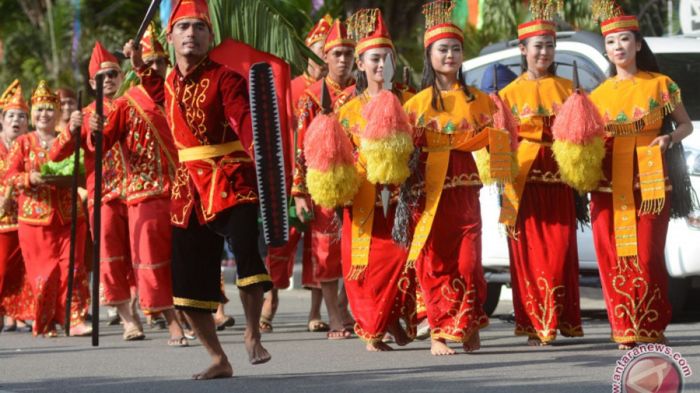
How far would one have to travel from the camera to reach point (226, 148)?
8492mm

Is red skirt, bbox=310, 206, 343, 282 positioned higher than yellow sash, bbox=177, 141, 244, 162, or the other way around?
yellow sash, bbox=177, 141, 244, 162

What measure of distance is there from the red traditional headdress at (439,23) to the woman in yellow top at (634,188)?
0.91m

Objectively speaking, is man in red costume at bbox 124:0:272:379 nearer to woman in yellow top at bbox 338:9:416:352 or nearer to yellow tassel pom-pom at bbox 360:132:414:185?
yellow tassel pom-pom at bbox 360:132:414:185

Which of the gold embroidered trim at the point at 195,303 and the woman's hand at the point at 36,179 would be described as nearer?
the gold embroidered trim at the point at 195,303

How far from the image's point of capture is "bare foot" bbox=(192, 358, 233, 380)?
8.62 metres

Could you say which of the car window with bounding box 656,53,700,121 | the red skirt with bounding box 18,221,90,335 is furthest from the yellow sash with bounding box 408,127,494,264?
the red skirt with bounding box 18,221,90,335

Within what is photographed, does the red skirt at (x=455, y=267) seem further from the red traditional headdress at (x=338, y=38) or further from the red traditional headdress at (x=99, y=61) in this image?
the red traditional headdress at (x=99, y=61)

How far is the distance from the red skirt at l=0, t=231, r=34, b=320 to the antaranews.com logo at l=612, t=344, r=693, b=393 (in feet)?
21.0

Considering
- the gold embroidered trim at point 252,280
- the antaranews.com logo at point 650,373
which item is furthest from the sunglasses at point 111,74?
the antaranews.com logo at point 650,373

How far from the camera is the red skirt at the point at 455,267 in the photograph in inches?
386

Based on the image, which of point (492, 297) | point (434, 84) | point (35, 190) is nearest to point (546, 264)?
point (434, 84)

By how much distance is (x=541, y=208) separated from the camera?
10.3 metres

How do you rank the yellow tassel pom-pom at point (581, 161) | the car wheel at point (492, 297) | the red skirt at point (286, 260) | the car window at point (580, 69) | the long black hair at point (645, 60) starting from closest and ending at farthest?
the yellow tassel pom-pom at point (581, 161) < the long black hair at point (645, 60) < the car window at point (580, 69) < the red skirt at point (286, 260) < the car wheel at point (492, 297)

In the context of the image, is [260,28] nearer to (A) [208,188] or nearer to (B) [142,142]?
(B) [142,142]
